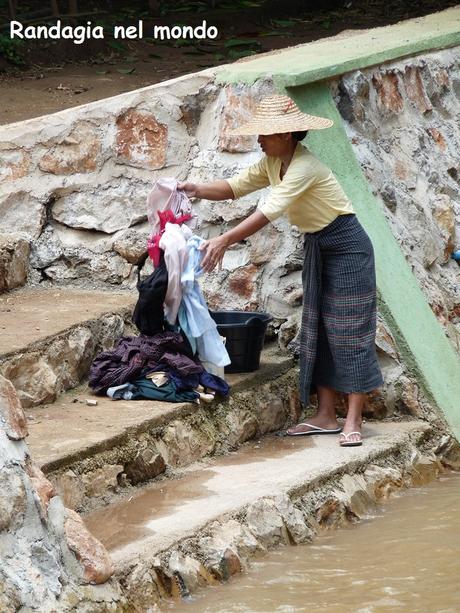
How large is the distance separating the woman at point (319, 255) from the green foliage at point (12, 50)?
5398mm

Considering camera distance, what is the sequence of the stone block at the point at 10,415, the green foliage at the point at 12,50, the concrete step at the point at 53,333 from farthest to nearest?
1. the green foliage at the point at 12,50
2. the concrete step at the point at 53,333
3. the stone block at the point at 10,415

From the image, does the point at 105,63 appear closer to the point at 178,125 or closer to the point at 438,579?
the point at 178,125

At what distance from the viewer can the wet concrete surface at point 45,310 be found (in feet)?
18.9

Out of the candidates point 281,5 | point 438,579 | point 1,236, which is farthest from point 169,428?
point 281,5

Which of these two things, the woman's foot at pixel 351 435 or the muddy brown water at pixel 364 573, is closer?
the muddy brown water at pixel 364 573

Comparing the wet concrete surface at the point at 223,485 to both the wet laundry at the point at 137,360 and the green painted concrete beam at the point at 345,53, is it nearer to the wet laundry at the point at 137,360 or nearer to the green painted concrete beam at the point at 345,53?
the wet laundry at the point at 137,360

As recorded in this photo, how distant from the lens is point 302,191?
18.6ft

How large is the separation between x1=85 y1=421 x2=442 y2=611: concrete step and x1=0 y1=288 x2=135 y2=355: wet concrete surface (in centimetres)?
93

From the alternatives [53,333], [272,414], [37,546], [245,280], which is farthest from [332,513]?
[37,546]

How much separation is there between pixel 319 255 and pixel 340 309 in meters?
0.27

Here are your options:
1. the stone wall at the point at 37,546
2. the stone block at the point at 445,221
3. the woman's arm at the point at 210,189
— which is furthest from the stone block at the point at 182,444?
the stone block at the point at 445,221

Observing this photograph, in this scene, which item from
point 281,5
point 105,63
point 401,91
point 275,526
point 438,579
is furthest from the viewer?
point 281,5

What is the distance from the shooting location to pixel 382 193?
6.91 m

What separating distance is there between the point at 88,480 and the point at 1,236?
7.19 feet
